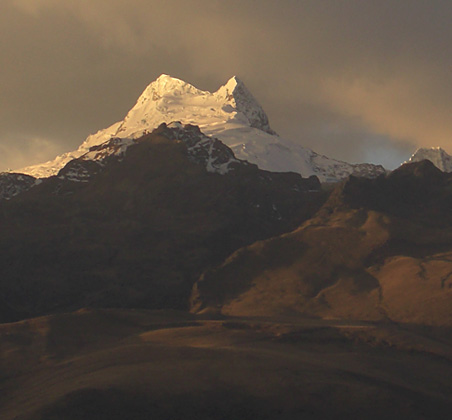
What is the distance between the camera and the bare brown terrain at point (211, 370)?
55688 millimetres

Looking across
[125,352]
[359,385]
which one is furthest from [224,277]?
[359,385]

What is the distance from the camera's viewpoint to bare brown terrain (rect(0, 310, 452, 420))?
5569 cm

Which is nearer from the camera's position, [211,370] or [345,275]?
[211,370]

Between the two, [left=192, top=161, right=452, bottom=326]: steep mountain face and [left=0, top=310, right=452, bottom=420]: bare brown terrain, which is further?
[left=192, top=161, right=452, bottom=326]: steep mountain face

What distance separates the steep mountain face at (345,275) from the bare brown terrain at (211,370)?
47980 millimetres

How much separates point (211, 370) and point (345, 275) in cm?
10868

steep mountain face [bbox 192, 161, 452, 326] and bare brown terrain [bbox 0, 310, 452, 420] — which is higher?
steep mountain face [bbox 192, 161, 452, 326]

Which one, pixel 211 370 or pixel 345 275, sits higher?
pixel 345 275

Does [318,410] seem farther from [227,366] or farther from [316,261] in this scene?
[316,261]

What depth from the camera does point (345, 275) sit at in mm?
169125

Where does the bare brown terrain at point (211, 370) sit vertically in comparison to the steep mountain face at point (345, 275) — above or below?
below

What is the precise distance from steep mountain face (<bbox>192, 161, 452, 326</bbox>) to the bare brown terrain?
157 feet

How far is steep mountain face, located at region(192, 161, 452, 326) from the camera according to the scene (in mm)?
142000

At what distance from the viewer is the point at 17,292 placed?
198 meters
